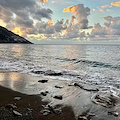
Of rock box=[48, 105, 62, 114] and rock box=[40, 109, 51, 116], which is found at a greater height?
rock box=[40, 109, 51, 116]

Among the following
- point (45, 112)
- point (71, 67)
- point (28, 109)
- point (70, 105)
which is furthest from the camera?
point (71, 67)

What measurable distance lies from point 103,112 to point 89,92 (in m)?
2.97

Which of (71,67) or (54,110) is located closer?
(54,110)

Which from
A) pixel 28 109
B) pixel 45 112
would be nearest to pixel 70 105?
pixel 45 112

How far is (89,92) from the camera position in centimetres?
915

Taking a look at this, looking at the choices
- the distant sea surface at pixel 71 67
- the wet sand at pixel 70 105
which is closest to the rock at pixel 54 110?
Result: the wet sand at pixel 70 105

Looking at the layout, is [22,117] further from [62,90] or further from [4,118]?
[62,90]

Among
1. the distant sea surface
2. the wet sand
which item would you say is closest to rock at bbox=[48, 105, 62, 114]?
the wet sand

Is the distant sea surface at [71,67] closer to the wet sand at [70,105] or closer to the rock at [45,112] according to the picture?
the wet sand at [70,105]

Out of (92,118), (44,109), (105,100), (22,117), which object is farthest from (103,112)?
(22,117)

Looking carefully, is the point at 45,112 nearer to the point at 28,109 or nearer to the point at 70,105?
the point at 28,109

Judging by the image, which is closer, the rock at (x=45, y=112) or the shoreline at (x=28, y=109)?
the shoreline at (x=28, y=109)

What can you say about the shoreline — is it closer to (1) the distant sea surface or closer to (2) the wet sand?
(2) the wet sand

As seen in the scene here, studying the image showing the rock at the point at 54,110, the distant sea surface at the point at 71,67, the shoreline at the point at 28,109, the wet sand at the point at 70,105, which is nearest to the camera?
the shoreline at the point at 28,109
